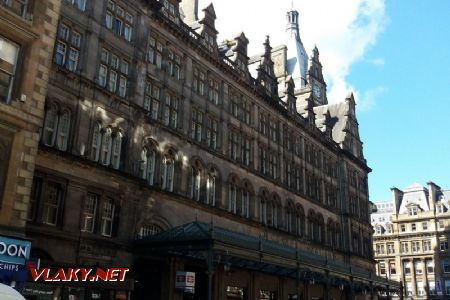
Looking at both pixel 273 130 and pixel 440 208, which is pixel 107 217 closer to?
pixel 273 130

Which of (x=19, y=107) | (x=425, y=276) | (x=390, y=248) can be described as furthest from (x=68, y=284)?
(x=390, y=248)

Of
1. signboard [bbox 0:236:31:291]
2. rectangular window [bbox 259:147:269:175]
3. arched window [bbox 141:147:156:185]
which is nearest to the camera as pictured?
signboard [bbox 0:236:31:291]

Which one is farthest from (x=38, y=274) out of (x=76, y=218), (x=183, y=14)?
(x=183, y=14)

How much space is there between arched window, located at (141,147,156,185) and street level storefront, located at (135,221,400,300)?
15.6ft

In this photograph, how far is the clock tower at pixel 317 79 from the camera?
75312 millimetres

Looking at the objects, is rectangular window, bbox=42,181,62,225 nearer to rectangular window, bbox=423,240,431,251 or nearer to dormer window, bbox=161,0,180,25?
dormer window, bbox=161,0,180,25

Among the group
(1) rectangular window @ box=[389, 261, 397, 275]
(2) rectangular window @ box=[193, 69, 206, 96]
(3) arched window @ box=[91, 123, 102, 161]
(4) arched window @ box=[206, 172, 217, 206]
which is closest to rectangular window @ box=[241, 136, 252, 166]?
(4) arched window @ box=[206, 172, 217, 206]

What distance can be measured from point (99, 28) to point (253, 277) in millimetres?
21342

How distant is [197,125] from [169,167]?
16.0 ft

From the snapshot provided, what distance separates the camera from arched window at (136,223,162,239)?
97.0ft

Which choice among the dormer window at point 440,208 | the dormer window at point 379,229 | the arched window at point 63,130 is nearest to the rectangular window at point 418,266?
the dormer window at point 379,229

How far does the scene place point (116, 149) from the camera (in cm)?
2895

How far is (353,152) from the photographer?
64.6 metres

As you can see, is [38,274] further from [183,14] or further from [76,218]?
[183,14]
